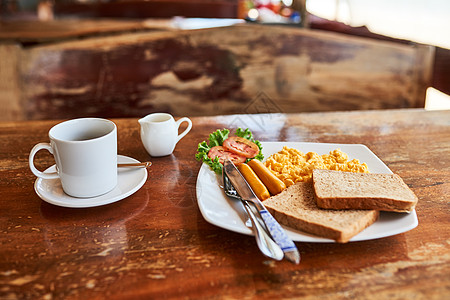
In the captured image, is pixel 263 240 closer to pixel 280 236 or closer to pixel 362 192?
pixel 280 236

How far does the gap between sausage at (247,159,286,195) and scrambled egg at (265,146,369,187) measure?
0.11 feet

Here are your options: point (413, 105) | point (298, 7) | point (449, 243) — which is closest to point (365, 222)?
point (449, 243)

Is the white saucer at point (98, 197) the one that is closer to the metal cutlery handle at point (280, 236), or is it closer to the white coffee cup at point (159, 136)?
the white coffee cup at point (159, 136)

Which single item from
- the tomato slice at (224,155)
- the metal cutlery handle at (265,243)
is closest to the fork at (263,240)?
the metal cutlery handle at (265,243)

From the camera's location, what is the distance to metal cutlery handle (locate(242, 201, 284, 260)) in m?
A: 0.63

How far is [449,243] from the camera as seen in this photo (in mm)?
705

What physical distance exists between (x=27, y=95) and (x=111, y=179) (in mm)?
1783

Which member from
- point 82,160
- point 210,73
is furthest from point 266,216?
point 210,73

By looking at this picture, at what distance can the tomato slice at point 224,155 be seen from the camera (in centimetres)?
101

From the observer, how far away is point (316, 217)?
708 millimetres

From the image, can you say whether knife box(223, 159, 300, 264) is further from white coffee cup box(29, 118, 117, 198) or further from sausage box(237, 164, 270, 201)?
white coffee cup box(29, 118, 117, 198)

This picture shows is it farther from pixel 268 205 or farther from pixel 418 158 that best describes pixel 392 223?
pixel 418 158

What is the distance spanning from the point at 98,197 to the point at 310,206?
0.46m

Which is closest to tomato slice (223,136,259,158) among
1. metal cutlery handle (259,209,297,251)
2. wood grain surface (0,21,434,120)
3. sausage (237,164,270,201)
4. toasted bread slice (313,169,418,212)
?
sausage (237,164,270,201)
